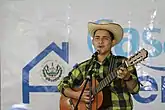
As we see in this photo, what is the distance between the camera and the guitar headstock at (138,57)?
1.43m

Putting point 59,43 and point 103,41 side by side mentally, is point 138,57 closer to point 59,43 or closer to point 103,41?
point 103,41

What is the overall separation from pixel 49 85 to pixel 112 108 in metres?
0.29

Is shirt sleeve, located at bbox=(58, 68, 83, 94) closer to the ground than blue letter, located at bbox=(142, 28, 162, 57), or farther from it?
closer to the ground

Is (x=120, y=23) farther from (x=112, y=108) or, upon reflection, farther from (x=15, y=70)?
(x=15, y=70)

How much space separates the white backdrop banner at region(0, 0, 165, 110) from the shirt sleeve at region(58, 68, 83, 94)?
0.07 feet

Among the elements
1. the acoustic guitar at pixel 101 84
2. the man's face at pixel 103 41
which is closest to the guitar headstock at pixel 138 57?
the acoustic guitar at pixel 101 84

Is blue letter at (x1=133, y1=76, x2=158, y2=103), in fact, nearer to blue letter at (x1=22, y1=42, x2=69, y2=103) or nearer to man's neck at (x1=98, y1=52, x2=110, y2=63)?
man's neck at (x1=98, y1=52, x2=110, y2=63)

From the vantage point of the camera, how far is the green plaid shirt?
1444mm

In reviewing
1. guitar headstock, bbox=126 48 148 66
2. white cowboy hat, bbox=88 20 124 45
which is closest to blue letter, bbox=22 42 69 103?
white cowboy hat, bbox=88 20 124 45

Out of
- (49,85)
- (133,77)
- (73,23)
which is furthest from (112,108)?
(73,23)

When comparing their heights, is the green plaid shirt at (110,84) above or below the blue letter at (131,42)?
below

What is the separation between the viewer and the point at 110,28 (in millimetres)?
1470

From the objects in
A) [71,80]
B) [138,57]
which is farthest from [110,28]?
[71,80]

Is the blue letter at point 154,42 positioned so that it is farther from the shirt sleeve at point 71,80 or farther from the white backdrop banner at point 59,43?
the shirt sleeve at point 71,80
